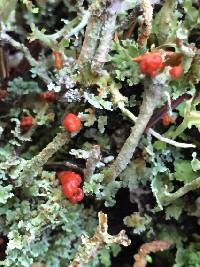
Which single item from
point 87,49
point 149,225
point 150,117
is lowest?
point 149,225

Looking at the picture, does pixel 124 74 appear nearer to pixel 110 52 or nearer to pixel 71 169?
pixel 110 52

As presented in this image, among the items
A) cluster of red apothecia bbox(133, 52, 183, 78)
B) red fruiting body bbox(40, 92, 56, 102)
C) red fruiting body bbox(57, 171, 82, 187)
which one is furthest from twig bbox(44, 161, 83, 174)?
cluster of red apothecia bbox(133, 52, 183, 78)

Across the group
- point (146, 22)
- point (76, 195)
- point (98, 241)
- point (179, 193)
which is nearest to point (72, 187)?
point (76, 195)

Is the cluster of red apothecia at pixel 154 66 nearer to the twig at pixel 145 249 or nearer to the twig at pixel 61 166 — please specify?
the twig at pixel 61 166

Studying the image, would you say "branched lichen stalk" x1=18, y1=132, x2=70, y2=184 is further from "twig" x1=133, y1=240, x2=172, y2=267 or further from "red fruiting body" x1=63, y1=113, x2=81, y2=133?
"twig" x1=133, y1=240, x2=172, y2=267

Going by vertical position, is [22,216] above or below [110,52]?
below

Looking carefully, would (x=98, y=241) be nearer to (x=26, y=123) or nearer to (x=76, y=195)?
(x=76, y=195)

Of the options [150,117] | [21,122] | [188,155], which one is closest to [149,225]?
[188,155]

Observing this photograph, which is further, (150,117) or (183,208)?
(183,208)
